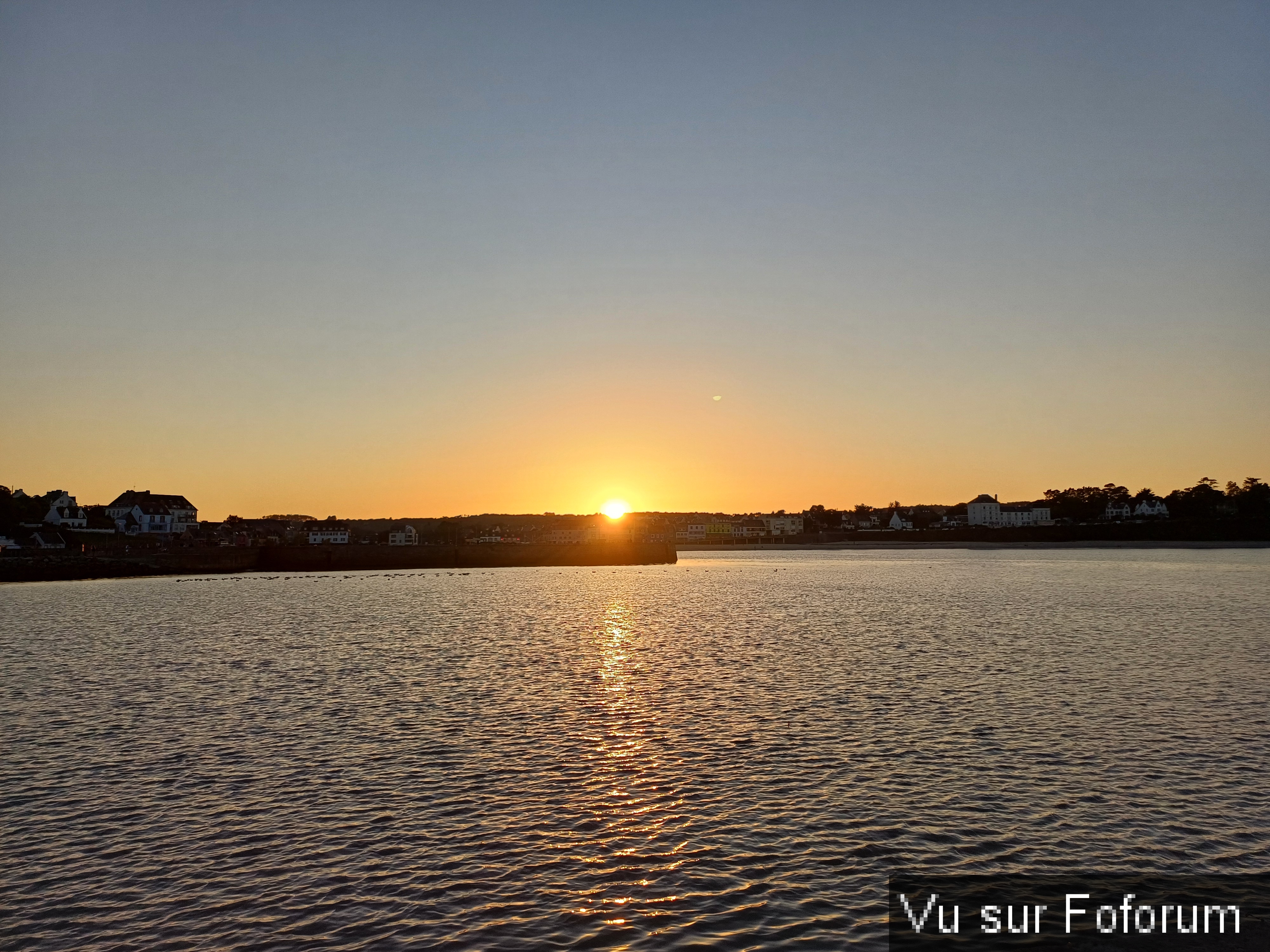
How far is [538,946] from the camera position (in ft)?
39.1

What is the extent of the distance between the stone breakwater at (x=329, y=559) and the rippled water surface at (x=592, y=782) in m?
82.1

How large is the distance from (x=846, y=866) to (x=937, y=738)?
1044cm

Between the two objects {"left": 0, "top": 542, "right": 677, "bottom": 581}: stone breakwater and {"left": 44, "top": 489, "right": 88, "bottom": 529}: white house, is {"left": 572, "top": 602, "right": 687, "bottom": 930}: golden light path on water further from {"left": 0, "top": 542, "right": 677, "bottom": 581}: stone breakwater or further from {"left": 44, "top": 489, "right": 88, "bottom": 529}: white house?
{"left": 44, "top": 489, "right": 88, "bottom": 529}: white house

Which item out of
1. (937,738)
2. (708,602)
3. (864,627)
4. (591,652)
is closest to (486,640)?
(591,652)

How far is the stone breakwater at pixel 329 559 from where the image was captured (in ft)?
387

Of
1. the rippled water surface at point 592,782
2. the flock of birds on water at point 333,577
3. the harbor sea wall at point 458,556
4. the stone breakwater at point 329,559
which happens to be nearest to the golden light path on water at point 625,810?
the rippled water surface at point 592,782

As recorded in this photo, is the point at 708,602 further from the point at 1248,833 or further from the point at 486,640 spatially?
the point at 1248,833

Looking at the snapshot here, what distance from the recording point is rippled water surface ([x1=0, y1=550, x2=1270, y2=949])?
43.5 ft

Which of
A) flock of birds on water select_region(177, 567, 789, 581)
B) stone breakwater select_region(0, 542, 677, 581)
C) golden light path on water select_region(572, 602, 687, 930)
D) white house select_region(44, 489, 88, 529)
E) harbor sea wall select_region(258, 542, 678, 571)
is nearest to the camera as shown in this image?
golden light path on water select_region(572, 602, 687, 930)

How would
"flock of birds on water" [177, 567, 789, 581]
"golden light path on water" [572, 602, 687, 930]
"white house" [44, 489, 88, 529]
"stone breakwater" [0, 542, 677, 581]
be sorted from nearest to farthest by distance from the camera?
"golden light path on water" [572, 602, 687, 930] → "stone breakwater" [0, 542, 677, 581] → "flock of birds on water" [177, 567, 789, 581] → "white house" [44, 489, 88, 529]

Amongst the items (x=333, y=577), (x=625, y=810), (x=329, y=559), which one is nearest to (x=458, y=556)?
(x=329, y=559)

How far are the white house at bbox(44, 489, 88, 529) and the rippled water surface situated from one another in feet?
533

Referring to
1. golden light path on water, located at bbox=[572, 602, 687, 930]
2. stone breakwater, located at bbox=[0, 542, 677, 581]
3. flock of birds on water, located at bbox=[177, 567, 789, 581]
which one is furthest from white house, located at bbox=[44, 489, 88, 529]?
golden light path on water, located at bbox=[572, 602, 687, 930]

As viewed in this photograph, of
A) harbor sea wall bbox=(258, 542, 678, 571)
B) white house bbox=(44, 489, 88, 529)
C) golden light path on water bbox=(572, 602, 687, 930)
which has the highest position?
white house bbox=(44, 489, 88, 529)
